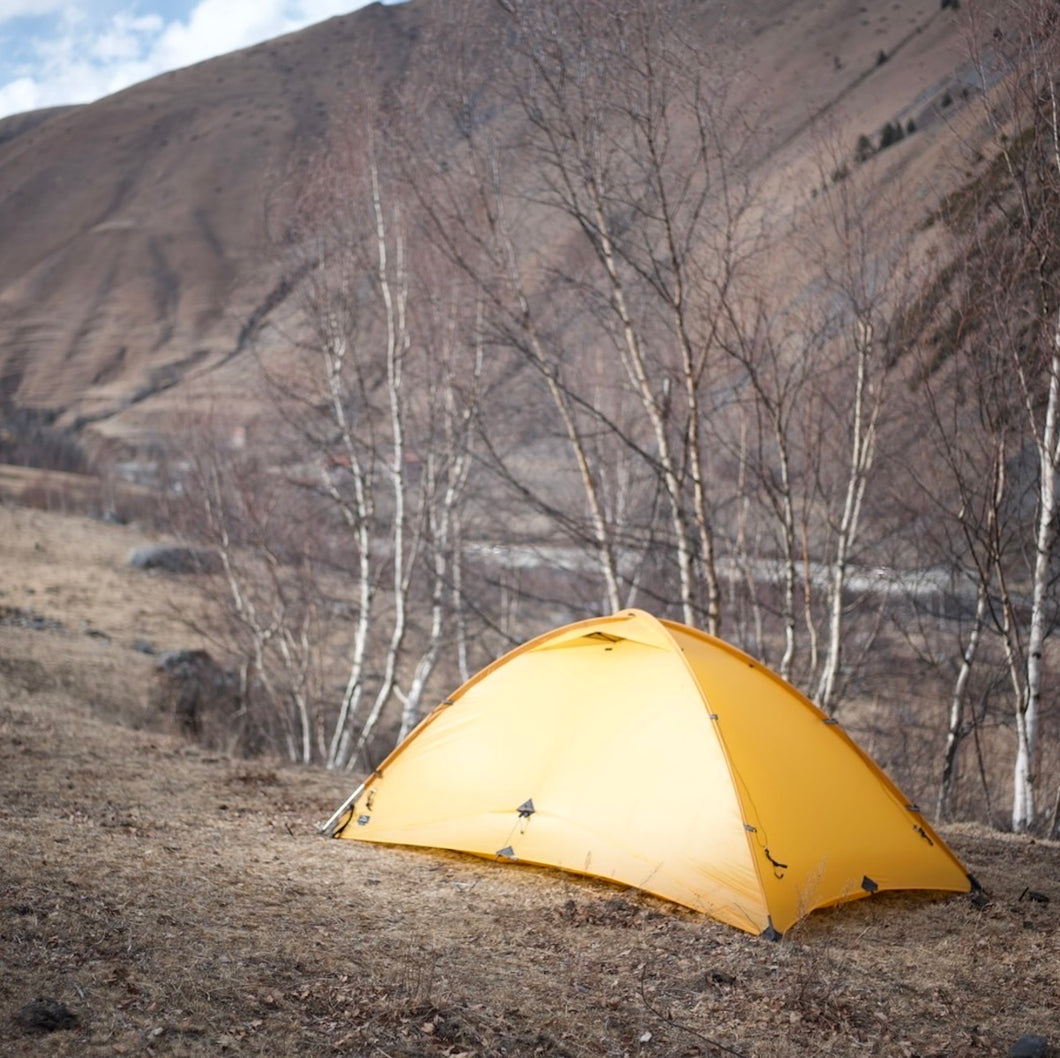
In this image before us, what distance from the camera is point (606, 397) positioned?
18.5m

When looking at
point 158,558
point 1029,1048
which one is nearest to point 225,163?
point 158,558

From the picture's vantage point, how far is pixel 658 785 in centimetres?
659

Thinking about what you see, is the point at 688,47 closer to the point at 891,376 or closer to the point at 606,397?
the point at 891,376

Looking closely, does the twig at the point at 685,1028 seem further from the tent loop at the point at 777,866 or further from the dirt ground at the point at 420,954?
the tent loop at the point at 777,866

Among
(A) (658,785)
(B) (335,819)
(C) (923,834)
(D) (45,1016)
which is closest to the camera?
(D) (45,1016)

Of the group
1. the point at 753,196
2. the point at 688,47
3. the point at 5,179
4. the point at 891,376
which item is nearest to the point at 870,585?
the point at 891,376

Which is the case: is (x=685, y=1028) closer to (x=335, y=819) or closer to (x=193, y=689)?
(x=335, y=819)

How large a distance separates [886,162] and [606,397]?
283 inches

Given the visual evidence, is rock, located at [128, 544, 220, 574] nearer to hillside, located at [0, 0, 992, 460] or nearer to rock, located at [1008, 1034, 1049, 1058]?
hillside, located at [0, 0, 992, 460]

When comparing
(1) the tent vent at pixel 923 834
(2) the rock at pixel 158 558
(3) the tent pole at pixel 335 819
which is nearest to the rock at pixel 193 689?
(3) the tent pole at pixel 335 819

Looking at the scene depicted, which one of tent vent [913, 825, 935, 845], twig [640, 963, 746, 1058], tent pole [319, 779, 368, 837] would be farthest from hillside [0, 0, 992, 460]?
twig [640, 963, 746, 1058]

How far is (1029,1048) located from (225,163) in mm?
125342

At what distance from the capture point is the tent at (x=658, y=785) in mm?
6219

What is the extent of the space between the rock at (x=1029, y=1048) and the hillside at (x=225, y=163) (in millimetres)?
7458
